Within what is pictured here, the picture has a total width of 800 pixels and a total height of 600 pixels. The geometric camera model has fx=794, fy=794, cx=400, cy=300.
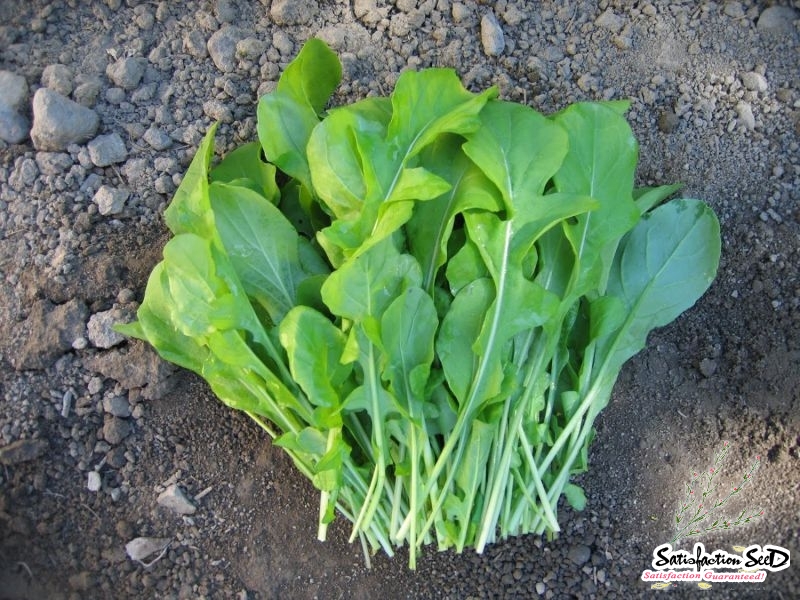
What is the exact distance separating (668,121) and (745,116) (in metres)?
0.11

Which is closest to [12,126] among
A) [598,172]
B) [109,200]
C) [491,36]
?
[109,200]

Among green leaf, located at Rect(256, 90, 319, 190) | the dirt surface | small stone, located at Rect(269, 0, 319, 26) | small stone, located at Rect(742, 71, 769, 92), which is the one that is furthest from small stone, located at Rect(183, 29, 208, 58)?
small stone, located at Rect(742, 71, 769, 92)

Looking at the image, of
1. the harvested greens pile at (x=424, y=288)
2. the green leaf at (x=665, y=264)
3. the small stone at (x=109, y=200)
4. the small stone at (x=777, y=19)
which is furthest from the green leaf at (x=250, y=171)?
the small stone at (x=777, y=19)

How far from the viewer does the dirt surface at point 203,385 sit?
1082 millimetres

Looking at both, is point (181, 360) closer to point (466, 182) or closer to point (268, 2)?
point (466, 182)

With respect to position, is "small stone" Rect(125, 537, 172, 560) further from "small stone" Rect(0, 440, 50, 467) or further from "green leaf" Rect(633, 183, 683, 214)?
"green leaf" Rect(633, 183, 683, 214)

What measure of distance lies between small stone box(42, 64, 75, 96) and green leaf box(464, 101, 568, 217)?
586 mm

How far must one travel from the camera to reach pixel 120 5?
1.16 m

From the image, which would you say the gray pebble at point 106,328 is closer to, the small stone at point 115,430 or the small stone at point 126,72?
the small stone at point 115,430

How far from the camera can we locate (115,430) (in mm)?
1083

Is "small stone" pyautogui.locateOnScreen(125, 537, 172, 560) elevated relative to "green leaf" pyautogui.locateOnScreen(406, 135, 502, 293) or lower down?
lower down

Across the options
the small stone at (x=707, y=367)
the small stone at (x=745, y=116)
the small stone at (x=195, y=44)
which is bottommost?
the small stone at (x=707, y=367)

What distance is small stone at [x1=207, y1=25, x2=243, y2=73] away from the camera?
114 centimetres

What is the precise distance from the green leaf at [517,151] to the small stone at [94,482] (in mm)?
656
